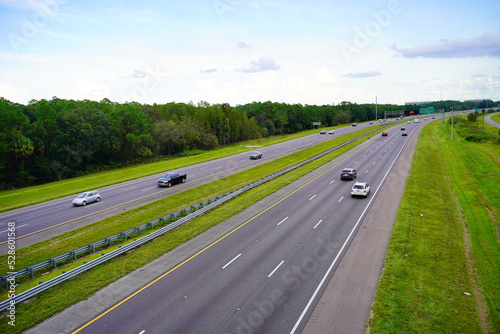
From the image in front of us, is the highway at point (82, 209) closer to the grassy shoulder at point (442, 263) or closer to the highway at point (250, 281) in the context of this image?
the highway at point (250, 281)

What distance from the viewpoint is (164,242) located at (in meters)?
22.4

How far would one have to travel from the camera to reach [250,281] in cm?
1658

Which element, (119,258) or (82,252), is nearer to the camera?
(119,258)

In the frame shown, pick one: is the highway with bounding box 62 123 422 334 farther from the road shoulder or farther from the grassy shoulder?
the grassy shoulder

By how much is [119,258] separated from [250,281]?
8.65 m

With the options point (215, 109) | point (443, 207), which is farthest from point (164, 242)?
point (215, 109)

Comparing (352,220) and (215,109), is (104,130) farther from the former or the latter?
(352,220)

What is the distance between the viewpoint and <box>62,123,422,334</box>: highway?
13328 millimetres

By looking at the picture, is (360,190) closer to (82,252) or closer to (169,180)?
(169,180)

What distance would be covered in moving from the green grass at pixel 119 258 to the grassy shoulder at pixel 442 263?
12.9 meters

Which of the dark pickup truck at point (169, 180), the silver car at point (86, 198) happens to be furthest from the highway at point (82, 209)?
the dark pickup truck at point (169, 180)

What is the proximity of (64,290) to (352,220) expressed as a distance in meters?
19.5

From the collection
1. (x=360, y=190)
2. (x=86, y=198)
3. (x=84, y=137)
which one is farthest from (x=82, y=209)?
(x=84, y=137)

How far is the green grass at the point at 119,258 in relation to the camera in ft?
48.7
